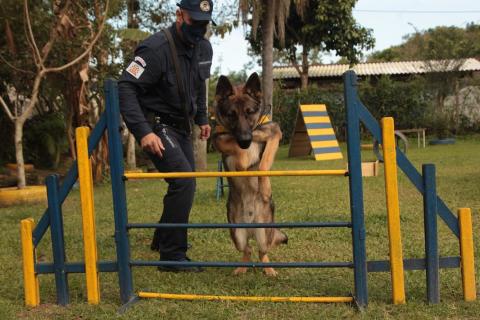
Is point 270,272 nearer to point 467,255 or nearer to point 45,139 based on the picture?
point 467,255

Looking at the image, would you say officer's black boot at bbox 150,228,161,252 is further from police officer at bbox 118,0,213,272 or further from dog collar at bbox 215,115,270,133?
dog collar at bbox 215,115,270,133

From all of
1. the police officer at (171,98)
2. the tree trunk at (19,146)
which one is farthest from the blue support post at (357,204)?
the tree trunk at (19,146)

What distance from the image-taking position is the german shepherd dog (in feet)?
12.8

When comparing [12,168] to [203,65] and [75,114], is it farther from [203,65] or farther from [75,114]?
[203,65]

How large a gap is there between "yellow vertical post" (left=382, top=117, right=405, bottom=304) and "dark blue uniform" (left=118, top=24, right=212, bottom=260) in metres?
1.49

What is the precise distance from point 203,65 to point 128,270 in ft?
5.65

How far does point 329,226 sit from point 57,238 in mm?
1757

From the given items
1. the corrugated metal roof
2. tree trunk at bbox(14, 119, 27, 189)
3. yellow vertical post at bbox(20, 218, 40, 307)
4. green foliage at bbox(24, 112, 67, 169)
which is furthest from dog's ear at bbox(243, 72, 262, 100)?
the corrugated metal roof

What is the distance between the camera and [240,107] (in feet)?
12.5

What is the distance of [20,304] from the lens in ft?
11.2

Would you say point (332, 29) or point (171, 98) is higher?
point (332, 29)

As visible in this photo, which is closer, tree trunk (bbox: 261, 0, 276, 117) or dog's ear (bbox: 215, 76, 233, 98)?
dog's ear (bbox: 215, 76, 233, 98)

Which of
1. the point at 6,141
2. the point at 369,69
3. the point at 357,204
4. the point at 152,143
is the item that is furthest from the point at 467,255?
the point at 369,69

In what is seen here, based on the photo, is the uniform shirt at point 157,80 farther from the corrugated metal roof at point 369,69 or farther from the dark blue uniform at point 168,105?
the corrugated metal roof at point 369,69
